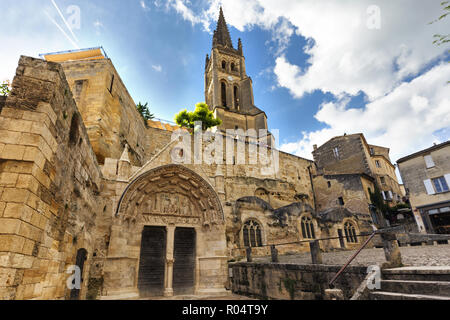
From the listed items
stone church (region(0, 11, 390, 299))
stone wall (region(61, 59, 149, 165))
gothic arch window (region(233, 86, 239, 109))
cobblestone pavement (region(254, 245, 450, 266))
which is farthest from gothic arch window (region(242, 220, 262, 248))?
gothic arch window (region(233, 86, 239, 109))

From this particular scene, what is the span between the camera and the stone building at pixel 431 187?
18156mm

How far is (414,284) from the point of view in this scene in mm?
4297

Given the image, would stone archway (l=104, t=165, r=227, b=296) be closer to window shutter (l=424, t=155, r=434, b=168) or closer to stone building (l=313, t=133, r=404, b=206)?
window shutter (l=424, t=155, r=434, b=168)

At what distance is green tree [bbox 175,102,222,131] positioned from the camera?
86.8 ft

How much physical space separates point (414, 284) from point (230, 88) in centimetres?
3408

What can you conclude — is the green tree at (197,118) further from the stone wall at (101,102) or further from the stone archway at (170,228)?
the stone archway at (170,228)

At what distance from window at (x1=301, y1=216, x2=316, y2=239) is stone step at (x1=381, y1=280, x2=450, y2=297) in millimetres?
10100

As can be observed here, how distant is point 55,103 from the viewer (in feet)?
14.1

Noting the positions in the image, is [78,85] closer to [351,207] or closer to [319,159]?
[351,207]

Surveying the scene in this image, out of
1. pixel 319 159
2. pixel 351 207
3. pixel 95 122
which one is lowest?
pixel 351 207

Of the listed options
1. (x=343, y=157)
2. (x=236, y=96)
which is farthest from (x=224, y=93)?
(x=343, y=157)

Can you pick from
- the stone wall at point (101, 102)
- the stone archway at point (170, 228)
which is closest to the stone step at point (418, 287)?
the stone archway at point (170, 228)
